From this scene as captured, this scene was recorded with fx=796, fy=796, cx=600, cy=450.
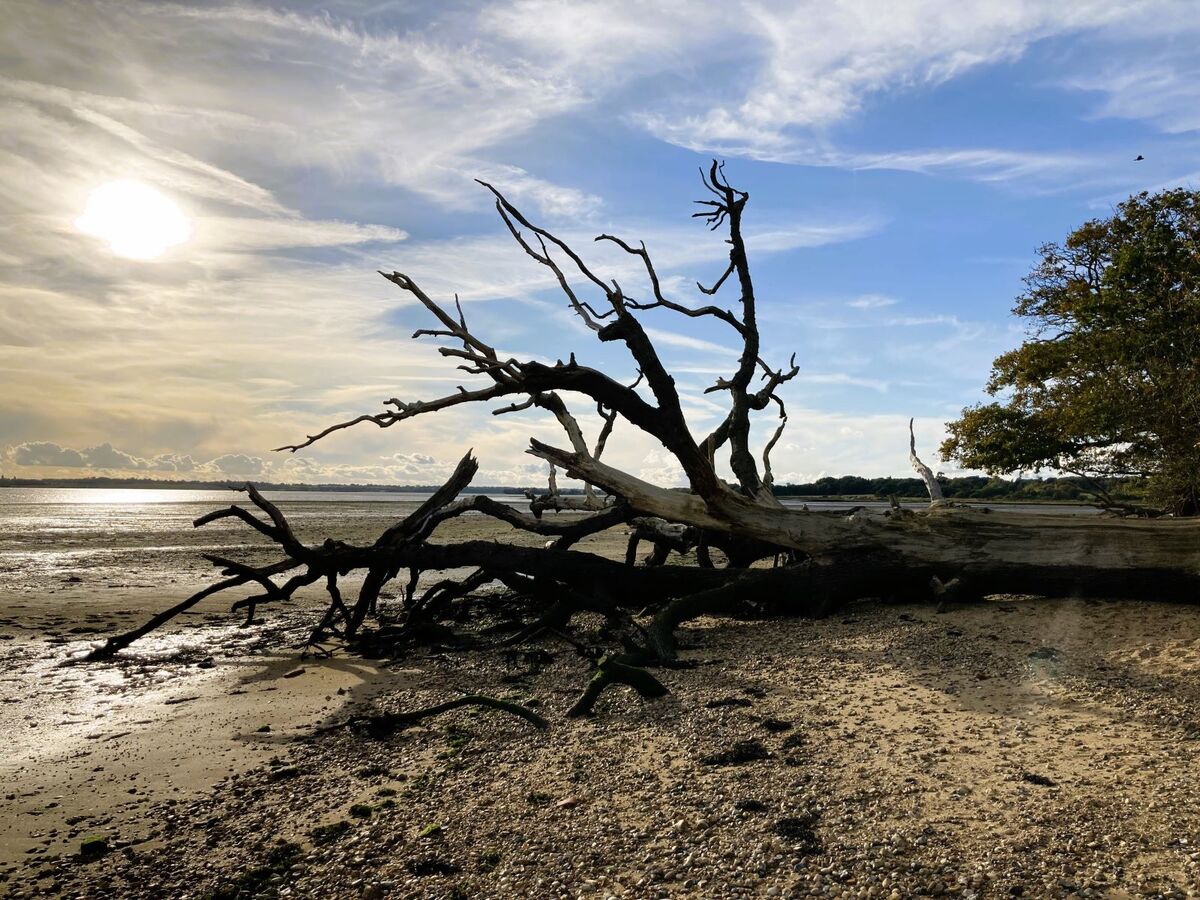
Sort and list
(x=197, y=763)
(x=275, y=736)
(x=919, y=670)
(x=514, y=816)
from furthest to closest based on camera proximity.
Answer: (x=919, y=670), (x=275, y=736), (x=197, y=763), (x=514, y=816)

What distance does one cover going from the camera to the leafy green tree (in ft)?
40.4

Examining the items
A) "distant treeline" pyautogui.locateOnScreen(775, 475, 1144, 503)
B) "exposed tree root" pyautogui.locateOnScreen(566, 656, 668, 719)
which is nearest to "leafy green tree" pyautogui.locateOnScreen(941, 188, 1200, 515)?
"distant treeline" pyautogui.locateOnScreen(775, 475, 1144, 503)

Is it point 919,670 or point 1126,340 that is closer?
point 919,670

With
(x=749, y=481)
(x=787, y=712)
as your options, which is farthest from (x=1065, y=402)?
(x=787, y=712)

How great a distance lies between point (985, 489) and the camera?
34.1m

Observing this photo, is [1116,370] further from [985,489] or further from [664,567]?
[985,489]

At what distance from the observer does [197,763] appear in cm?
570

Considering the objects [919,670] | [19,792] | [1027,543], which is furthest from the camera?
[1027,543]

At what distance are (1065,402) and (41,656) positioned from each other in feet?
61.7

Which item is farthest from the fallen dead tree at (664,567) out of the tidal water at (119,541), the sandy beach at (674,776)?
the tidal water at (119,541)

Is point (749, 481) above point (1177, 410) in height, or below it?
below

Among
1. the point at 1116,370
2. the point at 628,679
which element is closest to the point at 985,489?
the point at 1116,370

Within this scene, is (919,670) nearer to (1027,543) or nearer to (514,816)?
(1027,543)

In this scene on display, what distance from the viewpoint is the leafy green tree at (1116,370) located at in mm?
12305
